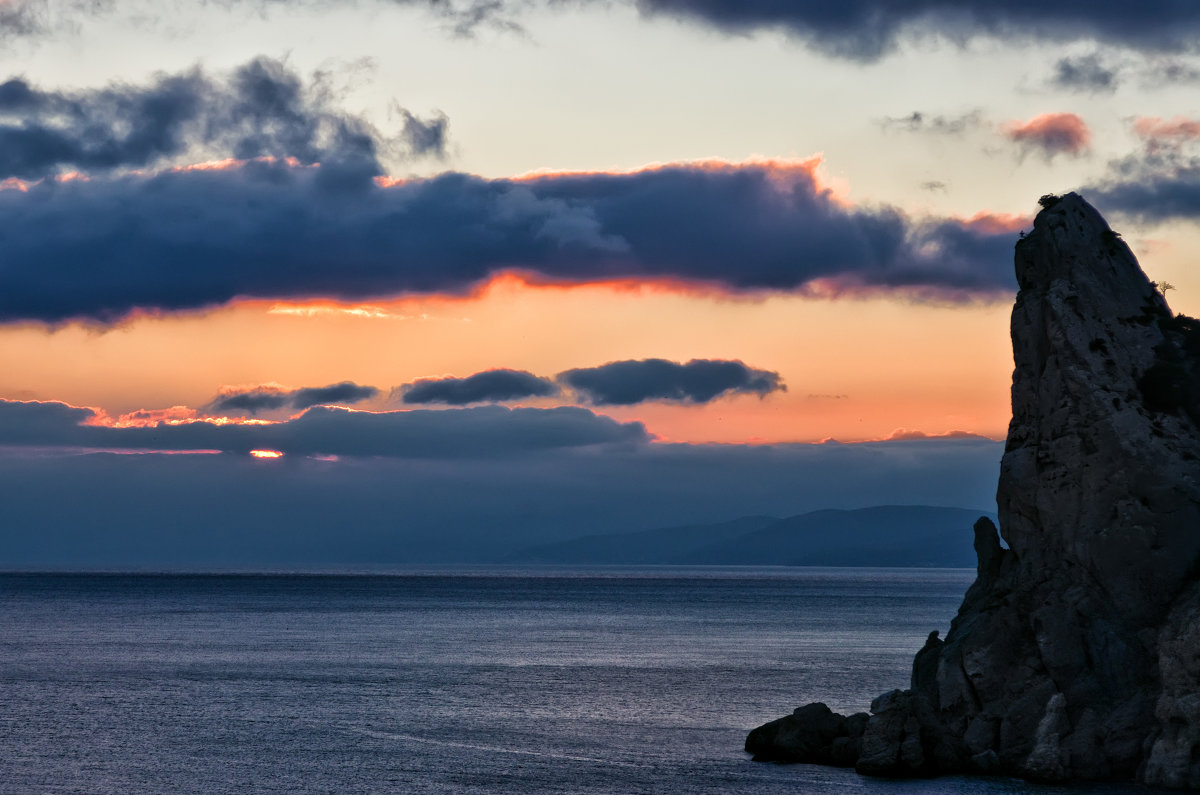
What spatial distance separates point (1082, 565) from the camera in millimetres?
55656

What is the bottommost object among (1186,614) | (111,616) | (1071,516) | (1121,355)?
(111,616)

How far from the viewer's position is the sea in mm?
57219

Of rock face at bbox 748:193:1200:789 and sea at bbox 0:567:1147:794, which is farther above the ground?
rock face at bbox 748:193:1200:789

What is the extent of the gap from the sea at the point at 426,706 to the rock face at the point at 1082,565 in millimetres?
3051

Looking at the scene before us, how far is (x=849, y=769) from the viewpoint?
Result: 190ft

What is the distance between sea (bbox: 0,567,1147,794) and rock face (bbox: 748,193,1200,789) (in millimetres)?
3051

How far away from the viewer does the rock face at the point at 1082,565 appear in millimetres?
52062

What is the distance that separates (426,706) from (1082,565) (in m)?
42.8

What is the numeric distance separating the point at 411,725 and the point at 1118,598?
3942 centimetres

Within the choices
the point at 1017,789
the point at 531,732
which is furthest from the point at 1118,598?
the point at 531,732

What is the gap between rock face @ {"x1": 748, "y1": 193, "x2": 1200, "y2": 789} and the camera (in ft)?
171

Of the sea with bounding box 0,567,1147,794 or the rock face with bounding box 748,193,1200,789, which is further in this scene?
the sea with bounding box 0,567,1147,794

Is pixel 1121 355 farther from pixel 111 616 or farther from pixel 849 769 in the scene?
pixel 111 616

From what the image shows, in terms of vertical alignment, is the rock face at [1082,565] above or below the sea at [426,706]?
above
